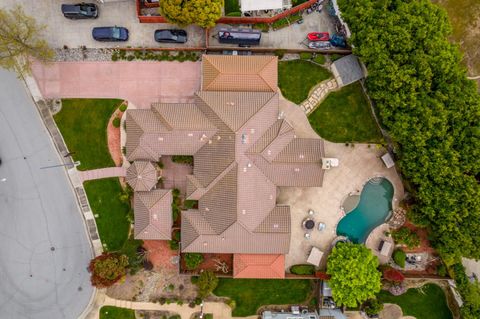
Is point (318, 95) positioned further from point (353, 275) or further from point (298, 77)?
point (353, 275)

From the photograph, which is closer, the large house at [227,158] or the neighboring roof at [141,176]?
the large house at [227,158]

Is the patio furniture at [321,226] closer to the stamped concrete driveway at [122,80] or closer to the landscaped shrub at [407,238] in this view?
the landscaped shrub at [407,238]

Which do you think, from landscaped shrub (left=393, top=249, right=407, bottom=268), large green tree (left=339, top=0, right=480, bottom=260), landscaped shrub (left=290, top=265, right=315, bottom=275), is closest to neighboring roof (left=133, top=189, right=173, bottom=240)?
landscaped shrub (left=290, top=265, right=315, bottom=275)

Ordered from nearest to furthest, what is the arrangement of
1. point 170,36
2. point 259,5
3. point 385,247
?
point 259,5
point 170,36
point 385,247

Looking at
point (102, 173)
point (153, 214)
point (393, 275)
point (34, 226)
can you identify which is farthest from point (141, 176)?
point (393, 275)

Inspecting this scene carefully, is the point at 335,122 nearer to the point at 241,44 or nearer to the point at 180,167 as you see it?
the point at 241,44

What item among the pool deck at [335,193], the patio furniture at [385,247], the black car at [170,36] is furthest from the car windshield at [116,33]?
the patio furniture at [385,247]
